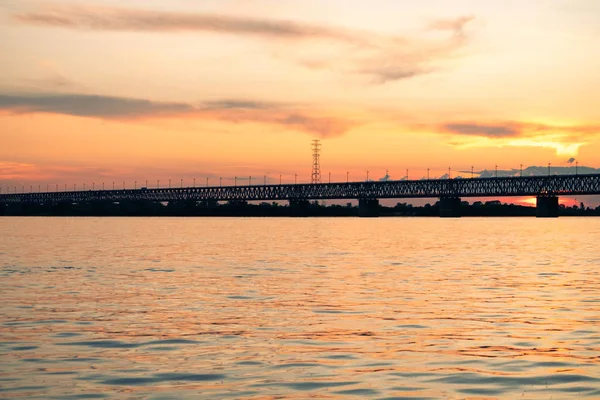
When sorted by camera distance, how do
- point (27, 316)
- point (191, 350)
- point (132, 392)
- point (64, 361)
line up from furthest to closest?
1. point (27, 316)
2. point (191, 350)
3. point (64, 361)
4. point (132, 392)

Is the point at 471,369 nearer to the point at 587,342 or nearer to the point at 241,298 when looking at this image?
the point at 587,342

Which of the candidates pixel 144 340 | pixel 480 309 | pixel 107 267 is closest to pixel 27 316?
pixel 144 340

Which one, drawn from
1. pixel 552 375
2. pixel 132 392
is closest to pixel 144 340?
pixel 132 392

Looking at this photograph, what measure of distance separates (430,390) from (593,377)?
370 cm

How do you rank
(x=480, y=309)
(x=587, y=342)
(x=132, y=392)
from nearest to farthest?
1. (x=132, y=392)
2. (x=587, y=342)
3. (x=480, y=309)

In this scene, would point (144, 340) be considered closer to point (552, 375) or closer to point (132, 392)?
point (132, 392)

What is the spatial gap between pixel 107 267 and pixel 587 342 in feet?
112

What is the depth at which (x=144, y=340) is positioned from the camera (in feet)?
72.8

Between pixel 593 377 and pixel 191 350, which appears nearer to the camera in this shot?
pixel 593 377

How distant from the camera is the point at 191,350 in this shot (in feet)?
68.0

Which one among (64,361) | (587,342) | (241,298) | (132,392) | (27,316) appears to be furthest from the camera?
(241,298)

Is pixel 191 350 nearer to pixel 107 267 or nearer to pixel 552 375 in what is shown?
pixel 552 375

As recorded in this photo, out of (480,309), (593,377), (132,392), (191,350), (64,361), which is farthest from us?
(480,309)

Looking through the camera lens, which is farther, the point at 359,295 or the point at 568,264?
the point at 568,264
